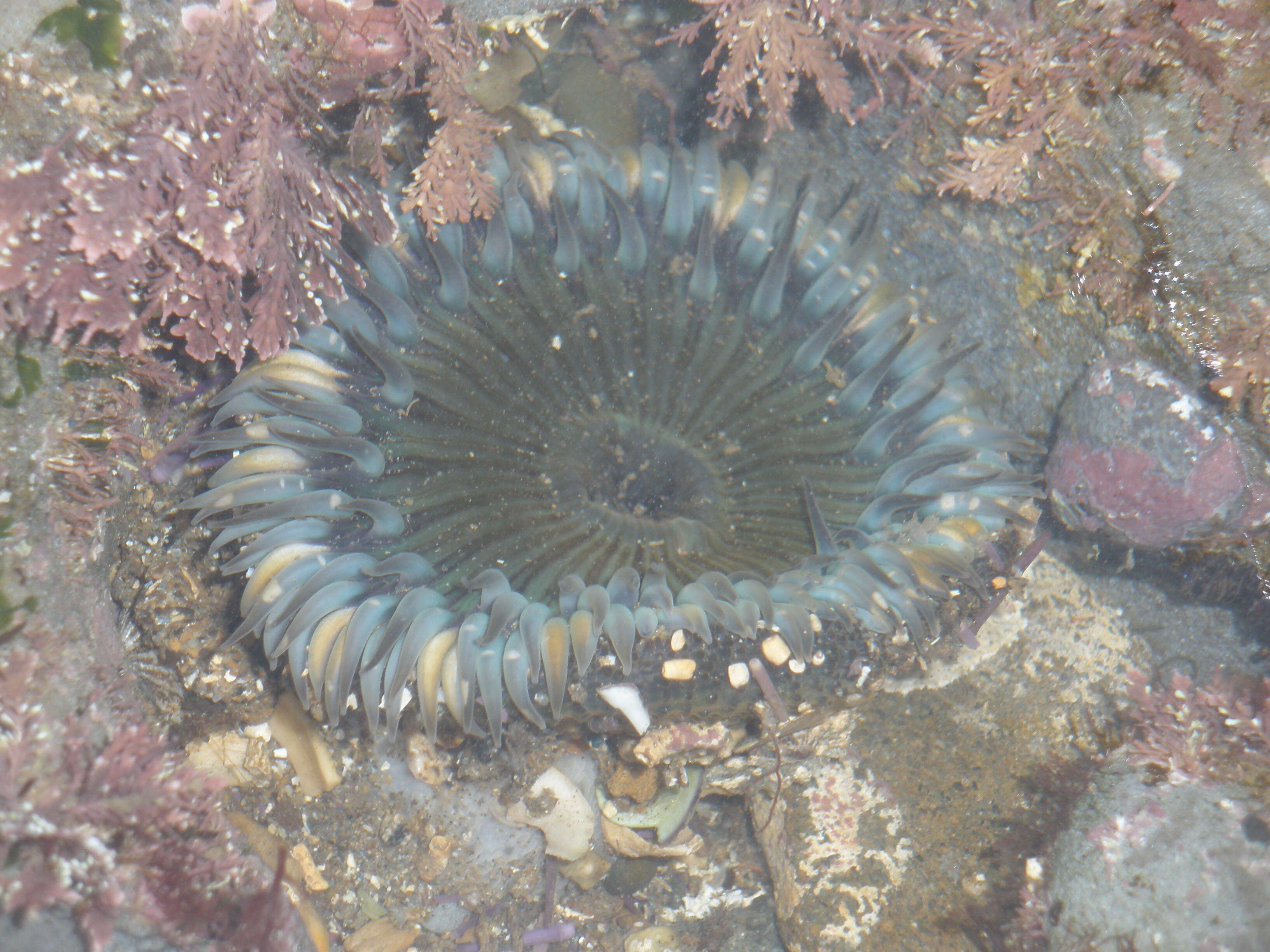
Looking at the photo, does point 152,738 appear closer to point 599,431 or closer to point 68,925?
point 68,925

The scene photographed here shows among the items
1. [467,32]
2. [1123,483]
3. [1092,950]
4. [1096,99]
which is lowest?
[1092,950]

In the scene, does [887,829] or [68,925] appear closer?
[68,925]

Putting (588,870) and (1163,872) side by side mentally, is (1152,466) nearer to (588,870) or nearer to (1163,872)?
(1163,872)

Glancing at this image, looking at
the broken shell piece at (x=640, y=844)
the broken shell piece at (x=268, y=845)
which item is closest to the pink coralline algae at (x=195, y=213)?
the broken shell piece at (x=268, y=845)

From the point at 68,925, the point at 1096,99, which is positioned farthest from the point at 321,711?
the point at 1096,99

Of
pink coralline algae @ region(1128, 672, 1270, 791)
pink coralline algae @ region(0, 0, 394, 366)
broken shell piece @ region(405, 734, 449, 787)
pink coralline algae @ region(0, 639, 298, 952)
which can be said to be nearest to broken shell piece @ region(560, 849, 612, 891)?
broken shell piece @ region(405, 734, 449, 787)

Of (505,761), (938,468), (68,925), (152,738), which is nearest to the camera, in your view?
(68,925)

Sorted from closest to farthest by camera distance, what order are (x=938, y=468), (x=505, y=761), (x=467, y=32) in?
(x=467, y=32) < (x=938, y=468) < (x=505, y=761)

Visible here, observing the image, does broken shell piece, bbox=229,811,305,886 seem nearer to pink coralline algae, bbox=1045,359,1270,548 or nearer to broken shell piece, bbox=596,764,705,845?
broken shell piece, bbox=596,764,705,845

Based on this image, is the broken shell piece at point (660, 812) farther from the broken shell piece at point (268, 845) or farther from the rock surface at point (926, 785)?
the broken shell piece at point (268, 845)
